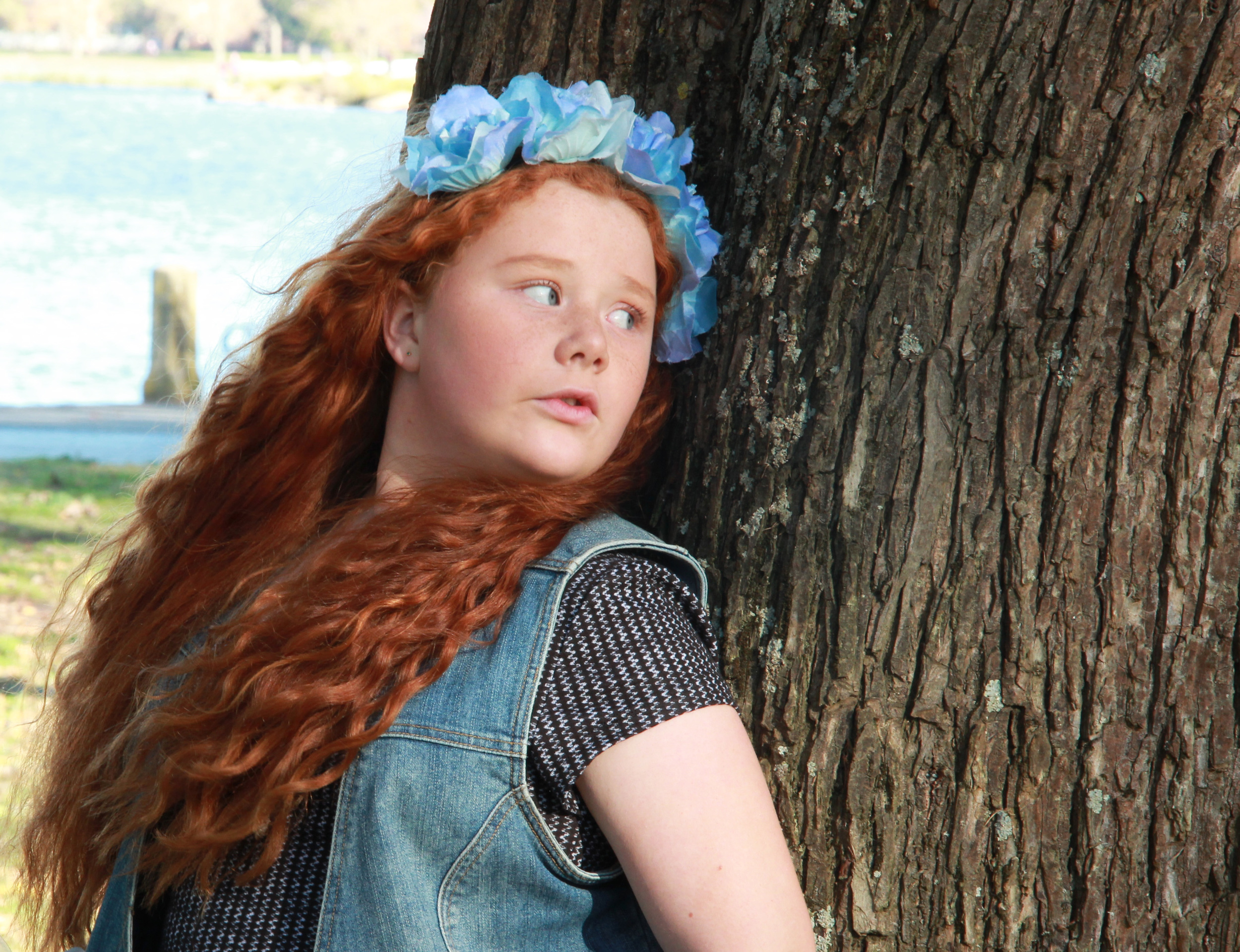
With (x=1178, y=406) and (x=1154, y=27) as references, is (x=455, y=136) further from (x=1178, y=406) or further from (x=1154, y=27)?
(x=1178, y=406)

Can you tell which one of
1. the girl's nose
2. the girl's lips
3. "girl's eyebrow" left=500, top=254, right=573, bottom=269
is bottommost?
the girl's lips

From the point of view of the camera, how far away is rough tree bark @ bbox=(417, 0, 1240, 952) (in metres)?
1.44

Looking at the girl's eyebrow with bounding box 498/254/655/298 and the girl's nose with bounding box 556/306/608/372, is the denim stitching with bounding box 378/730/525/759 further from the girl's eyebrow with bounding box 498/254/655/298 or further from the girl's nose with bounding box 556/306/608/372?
the girl's eyebrow with bounding box 498/254/655/298

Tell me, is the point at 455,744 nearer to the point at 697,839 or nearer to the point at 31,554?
the point at 697,839

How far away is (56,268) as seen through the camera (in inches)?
721

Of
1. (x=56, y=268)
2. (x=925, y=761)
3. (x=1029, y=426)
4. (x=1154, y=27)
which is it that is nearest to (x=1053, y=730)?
(x=925, y=761)

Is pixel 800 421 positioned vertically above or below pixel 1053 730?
above

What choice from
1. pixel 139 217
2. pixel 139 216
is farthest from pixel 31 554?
pixel 139 216

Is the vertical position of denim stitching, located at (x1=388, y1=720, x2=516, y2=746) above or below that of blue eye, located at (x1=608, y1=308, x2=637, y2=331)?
below

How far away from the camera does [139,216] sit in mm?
25109

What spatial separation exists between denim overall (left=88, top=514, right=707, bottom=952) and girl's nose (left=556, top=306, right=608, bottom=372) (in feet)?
1.23

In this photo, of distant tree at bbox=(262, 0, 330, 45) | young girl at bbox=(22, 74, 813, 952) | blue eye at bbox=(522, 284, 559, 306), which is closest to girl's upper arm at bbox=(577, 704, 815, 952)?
young girl at bbox=(22, 74, 813, 952)

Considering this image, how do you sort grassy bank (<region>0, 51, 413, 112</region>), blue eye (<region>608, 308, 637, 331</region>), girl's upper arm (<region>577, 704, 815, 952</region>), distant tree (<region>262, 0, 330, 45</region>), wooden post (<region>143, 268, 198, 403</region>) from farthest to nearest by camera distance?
distant tree (<region>262, 0, 330, 45</region>), grassy bank (<region>0, 51, 413, 112</region>), wooden post (<region>143, 268, 198, 403</region>), blue eye (<region>608, 308, 637, 331</region>), girl's upper arm (<region>577, 704, 815, 952</region>)

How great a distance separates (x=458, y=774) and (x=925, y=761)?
66 cm
